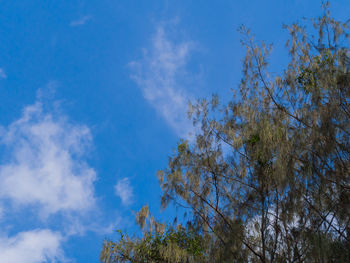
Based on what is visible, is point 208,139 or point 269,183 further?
point 208,139

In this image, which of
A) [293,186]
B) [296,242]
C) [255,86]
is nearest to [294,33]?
[255,86]

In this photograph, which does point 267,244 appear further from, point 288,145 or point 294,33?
point 294,33

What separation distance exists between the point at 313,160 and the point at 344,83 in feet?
3.83

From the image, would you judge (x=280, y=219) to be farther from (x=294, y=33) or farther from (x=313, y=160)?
(x=294, y=33)

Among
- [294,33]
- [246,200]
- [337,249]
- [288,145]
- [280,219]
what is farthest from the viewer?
[294,33]

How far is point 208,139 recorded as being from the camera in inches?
262

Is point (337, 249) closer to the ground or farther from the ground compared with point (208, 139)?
closer to the ground

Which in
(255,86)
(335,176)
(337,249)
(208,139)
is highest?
(255,86)

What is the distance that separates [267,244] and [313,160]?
1.64 meters

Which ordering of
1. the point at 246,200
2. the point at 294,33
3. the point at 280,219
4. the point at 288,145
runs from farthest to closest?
the point at 294,33
the point at 246,200
the point at 280,219
the point at 288,145

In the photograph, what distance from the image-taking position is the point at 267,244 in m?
5.54

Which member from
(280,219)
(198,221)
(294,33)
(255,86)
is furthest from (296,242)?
(294,33)

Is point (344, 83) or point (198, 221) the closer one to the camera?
point (344, 83)

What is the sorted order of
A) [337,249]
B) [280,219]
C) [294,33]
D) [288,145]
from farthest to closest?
[294,33]
[280,219]
[288,145]
[337,249]
